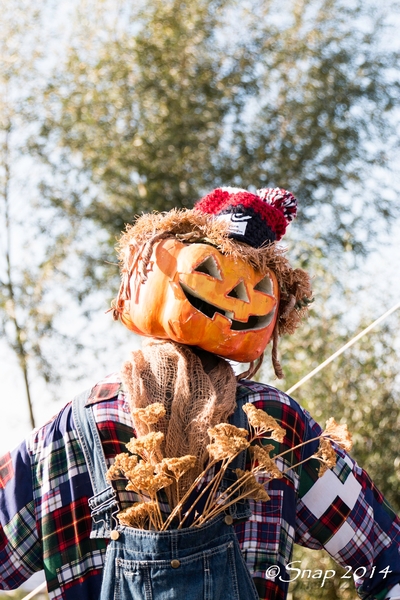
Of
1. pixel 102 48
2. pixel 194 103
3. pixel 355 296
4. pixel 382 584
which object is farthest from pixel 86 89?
pixel 382 584

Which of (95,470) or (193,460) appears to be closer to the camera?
(193,460)

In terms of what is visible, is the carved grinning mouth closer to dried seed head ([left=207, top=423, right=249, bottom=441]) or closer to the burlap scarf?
the burlap scarf

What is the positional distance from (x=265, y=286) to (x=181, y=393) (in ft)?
1.21

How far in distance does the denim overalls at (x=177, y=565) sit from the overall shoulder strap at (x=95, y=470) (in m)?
0.01

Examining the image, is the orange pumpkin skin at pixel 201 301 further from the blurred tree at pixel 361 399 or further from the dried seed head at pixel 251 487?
the blurred tree at pixel 361 399

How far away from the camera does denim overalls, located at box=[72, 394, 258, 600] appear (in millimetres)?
1574

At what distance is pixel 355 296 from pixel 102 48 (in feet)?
8.81

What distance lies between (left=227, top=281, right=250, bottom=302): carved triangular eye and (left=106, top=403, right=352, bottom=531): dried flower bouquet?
12.9 inches

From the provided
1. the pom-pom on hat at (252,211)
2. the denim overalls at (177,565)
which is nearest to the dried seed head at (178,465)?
the denim overalls at (177,565)

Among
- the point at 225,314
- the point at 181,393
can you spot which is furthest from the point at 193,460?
the point at 225,314

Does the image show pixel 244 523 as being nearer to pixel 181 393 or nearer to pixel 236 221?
pixel 181 393

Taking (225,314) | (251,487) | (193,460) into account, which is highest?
(225,314)

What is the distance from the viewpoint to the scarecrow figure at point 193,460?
Result: 5.28ft

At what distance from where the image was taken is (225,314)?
189cm
